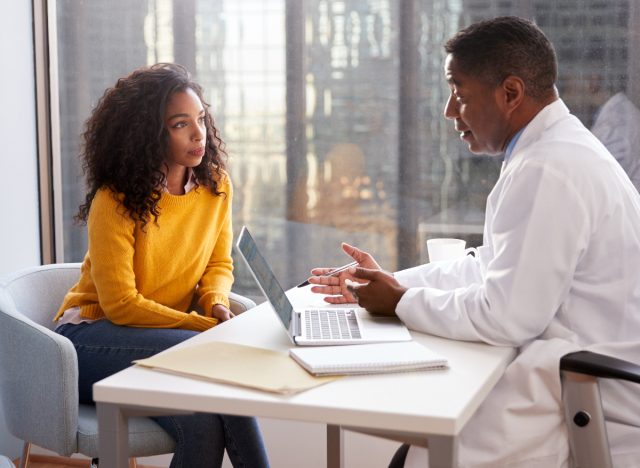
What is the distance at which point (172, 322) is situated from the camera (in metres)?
2.28

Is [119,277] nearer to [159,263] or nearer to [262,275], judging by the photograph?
[159,263]

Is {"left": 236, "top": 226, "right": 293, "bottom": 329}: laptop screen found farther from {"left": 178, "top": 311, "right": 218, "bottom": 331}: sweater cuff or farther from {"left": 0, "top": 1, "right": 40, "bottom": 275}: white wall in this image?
{"left": 0, "top": 1, "right": 40, "bottom": 275}: white wall

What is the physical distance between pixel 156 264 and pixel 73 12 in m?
1.40

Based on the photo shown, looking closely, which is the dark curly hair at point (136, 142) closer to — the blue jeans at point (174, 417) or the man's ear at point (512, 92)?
the blue jeans at point (174, 417)

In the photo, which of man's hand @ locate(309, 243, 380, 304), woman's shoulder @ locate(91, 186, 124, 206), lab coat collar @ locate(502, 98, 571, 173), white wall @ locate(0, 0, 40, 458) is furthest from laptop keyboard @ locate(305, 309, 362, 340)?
white wall @ locate(0, 0, 40, 458)

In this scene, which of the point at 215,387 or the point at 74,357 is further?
the point at 74,357

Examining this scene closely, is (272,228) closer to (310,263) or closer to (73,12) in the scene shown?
(310,263)

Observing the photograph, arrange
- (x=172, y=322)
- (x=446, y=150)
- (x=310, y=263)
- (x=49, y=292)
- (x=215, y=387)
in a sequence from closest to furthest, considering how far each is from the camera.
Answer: (x=215, y=387), (x=172, y=322), (x=49, y=292), (x=446, y=150), (x=310, y=263)

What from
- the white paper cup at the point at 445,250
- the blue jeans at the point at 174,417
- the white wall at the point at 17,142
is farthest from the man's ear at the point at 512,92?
the white wall at the point at 17,142

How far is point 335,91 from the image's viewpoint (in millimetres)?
3025

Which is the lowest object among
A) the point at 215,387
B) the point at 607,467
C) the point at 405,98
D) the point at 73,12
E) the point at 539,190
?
the point at 607,467

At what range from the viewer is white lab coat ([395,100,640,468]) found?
61.1 inches

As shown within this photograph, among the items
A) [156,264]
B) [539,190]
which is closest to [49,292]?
[156,264]

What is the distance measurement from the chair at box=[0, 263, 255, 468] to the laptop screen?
525 mm
